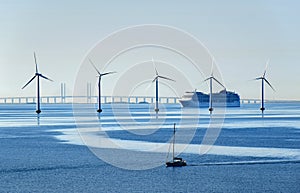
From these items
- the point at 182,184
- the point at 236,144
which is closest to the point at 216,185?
the point at 182,184

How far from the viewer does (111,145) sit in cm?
5144

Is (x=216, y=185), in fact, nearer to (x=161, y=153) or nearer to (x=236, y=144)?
(x=161, y=153)

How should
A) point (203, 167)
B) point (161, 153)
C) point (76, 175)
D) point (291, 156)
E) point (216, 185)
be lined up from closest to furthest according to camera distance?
1. point (216, 185)
2. point (76, 175)
3. point (203, 167)
4. point (291, 156)
5. point (161, 153)

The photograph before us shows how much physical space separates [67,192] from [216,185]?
23.7 feet

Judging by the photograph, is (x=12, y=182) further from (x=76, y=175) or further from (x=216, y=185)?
(x=216, y=185)

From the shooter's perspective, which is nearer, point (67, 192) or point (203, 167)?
point (67, 192)

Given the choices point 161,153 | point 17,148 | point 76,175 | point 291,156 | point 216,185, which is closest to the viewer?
point 216,185

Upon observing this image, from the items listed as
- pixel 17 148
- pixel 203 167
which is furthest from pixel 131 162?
pixel 17 148

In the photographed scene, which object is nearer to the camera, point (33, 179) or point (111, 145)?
point (33, 179)

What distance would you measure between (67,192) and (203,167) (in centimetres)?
1092

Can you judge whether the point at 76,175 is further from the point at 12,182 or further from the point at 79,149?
the point at 79,149

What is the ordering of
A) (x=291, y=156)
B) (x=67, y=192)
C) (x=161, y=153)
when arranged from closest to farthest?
(x=67, y=192) < (x=291, y=156) < (x=161, y=153)

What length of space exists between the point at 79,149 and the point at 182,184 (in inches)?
734

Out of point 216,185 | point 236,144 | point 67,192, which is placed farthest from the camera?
point 236,144
